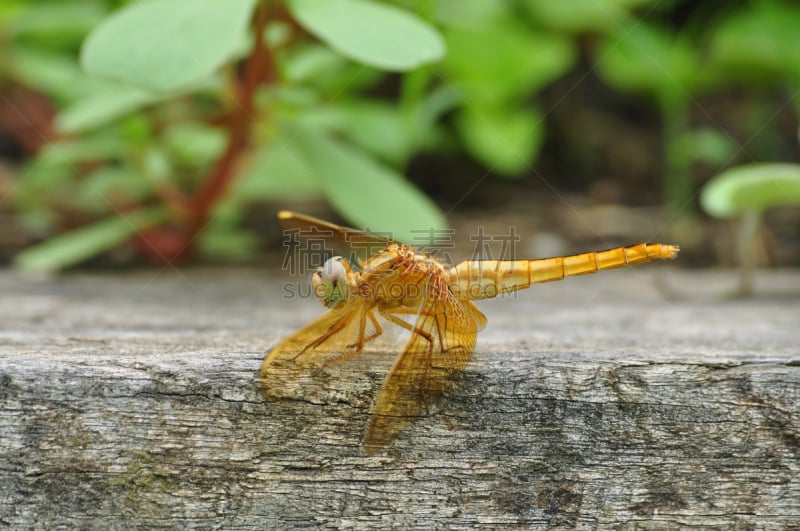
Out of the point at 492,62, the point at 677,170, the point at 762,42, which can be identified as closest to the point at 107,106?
the point at 492,62

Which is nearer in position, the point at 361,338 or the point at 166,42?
the point at 361,338

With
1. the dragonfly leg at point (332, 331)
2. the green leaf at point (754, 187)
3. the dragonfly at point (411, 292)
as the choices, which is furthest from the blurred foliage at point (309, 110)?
the green leaf at point (754, 187)

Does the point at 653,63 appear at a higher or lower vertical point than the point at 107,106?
higher

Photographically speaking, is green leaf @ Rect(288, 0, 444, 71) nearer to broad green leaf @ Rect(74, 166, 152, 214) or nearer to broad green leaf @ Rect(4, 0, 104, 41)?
broad green leaf @ Rect(74, 166, 152, 214)

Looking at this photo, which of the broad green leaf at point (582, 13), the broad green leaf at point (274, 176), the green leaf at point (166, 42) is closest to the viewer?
the green leaf at point (166, 42)

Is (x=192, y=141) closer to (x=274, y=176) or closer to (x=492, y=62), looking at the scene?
(x=274, y=176)

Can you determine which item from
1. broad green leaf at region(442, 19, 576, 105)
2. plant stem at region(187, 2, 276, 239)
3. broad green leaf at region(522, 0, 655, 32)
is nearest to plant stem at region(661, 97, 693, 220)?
broad green leaf at region(522, 0, 655, 32)

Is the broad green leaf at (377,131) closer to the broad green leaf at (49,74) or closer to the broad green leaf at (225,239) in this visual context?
the broad green leaf at (225,239)
